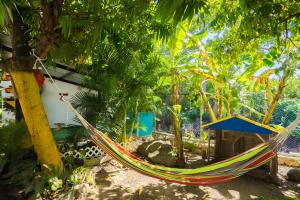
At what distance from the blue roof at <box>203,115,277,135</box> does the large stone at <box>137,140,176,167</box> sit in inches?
48.0

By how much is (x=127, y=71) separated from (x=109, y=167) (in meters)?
1.90

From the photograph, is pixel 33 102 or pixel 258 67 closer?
pixel 33 102

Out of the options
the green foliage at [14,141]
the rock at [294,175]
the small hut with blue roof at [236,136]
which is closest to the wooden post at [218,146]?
the small hut with blue roof at [236,136]

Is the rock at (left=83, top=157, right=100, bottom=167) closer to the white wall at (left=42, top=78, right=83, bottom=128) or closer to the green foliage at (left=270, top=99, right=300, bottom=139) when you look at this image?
the white wall at (left=42, top=78, right=83, bottom=128)

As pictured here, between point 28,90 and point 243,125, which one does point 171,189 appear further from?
point 28,90

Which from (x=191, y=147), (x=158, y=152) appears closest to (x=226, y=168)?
(x=158, y=152)

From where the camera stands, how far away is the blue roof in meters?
4.26

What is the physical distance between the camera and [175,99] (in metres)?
5.07

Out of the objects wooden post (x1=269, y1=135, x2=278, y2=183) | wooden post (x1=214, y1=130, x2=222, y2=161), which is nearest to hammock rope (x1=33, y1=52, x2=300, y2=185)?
wooden post (x1=269, y1=135, x2=278, y2=183)

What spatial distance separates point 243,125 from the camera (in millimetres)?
4430

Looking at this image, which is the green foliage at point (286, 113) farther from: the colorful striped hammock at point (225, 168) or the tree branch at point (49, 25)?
the tree branch at point (49, 25)

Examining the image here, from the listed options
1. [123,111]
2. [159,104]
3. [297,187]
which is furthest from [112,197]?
[297,187]

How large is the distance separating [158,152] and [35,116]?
10.1 feet

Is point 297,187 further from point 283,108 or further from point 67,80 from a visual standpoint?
point 67,80
